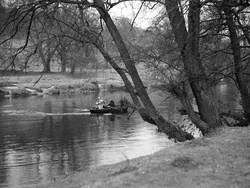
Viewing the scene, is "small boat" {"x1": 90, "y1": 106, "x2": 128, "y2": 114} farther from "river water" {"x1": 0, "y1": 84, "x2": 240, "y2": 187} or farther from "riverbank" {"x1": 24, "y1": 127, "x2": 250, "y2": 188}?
"riverbank" {"x1": 24, "y1": 127, "x2": 250, "y2": 188}

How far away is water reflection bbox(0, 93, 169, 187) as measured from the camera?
17.8 metres

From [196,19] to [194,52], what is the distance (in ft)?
3.67

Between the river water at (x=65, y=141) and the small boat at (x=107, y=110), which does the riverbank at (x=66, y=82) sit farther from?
the river water at (x=65, y=141)

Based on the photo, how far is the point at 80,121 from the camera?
33.4m

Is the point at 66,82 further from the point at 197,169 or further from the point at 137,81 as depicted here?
the point at 197,169

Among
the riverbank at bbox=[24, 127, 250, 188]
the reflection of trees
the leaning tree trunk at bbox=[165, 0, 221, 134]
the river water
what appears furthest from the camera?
the reflection of trees

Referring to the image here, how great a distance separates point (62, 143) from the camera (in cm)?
2439

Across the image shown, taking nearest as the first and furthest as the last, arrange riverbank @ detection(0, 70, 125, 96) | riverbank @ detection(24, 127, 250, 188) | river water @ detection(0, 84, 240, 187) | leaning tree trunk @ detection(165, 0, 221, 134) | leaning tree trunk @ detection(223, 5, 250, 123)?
riverbank @ detection(24, 127, 250, 188), leaning tree trunk @ detection(165, 0, 221, 134), leaning tree trunk @ detection(223, 5, 250, 123), river water @ detection(0, 84, 240, 187), riverbank @ detection(0, 70, 125, 96)

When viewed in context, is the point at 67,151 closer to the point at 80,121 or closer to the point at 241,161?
the point at 80,121

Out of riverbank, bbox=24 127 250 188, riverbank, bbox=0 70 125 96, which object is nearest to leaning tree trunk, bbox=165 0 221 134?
riverbank, bbox=24 127 250 188

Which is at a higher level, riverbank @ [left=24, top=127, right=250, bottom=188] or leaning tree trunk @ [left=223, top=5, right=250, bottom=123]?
leaning tree trunk @ [left=223, top=5, right=250, bottom=123]

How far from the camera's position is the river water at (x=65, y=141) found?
1773 cm

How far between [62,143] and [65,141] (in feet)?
2.12

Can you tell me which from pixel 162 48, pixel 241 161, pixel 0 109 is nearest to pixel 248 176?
pixel 241 161
